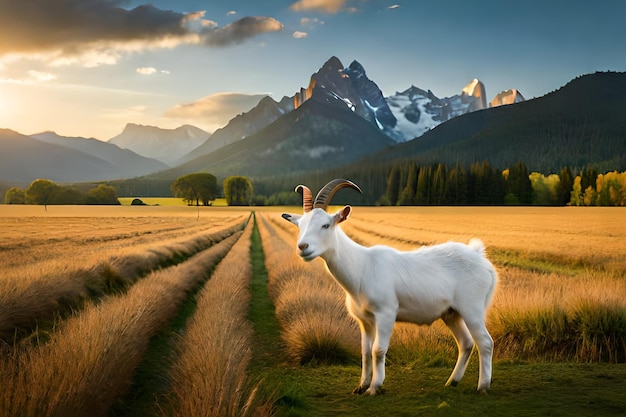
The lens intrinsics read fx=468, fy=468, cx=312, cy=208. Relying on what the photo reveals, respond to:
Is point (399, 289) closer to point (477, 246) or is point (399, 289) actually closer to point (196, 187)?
point (477, 246)

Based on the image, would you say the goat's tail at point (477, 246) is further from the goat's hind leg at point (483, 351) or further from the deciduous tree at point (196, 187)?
the deciduous tree at point (196, 187)

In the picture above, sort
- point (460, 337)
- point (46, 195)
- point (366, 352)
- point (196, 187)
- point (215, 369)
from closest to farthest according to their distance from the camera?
point (215, 369), point (366, 352), point (460, 337), point (46, 195), point (196, 187)

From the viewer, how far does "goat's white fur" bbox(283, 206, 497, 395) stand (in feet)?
21.6

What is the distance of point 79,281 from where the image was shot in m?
14.7

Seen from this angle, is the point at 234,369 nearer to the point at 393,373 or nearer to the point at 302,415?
the point at 302,415

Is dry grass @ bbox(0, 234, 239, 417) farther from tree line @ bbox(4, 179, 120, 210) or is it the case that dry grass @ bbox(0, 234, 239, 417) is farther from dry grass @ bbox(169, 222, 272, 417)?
tree line @ bbox(4, 179, 120, 210)

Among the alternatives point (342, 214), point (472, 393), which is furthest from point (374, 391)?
point (342, 214)

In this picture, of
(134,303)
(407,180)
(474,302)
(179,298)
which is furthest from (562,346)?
(407,180)

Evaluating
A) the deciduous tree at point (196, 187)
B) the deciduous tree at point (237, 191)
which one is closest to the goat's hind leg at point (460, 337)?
the deciduous tree at point (196, 187)

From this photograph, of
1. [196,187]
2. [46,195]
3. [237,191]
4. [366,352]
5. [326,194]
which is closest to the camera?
[326,194]

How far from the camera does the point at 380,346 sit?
21.3 ft

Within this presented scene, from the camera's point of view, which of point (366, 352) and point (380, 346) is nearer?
point (380, 346)

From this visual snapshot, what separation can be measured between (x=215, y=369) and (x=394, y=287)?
275cm

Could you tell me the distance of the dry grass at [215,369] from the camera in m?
5.13
